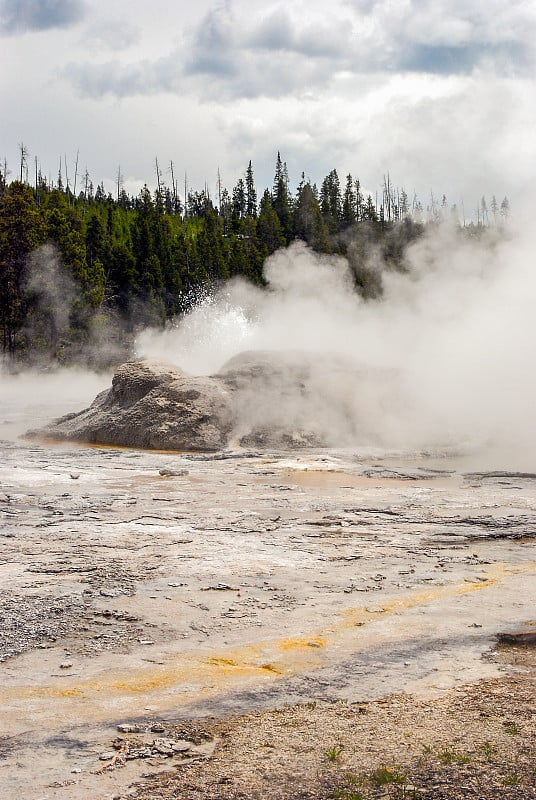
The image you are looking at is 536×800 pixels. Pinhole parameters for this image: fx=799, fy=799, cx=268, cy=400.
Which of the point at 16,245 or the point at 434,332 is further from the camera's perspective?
the point at 16,245

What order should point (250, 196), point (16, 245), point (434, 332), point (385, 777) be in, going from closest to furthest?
point (385, 777), point (434, 332), point (16, 245), point (250, 196)

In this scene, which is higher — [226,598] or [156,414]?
[156,414]

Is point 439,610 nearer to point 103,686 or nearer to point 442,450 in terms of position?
point 103,686

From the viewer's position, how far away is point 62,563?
20.4 ft

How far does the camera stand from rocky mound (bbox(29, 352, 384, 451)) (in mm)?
13453

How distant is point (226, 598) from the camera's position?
559 centimetres

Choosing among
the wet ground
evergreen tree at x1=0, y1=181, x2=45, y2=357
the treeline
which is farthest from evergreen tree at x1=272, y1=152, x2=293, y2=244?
the wet ground

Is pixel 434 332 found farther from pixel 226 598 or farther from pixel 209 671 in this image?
pixel 209 671

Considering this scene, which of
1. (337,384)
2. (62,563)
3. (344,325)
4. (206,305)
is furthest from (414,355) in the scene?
(206,305)

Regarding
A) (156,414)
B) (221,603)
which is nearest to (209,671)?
(221,603)

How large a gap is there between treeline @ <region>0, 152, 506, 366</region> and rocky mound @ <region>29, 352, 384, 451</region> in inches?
449

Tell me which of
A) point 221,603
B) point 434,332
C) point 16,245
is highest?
point 16,245

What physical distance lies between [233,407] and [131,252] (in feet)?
118

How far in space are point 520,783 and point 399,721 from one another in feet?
2.36
